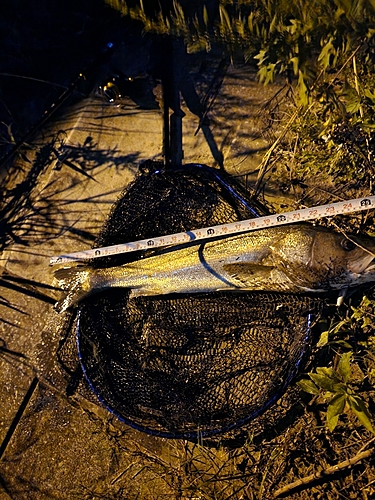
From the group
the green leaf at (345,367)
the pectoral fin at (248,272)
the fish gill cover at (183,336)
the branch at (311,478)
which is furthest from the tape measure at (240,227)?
the branch at (311,478)

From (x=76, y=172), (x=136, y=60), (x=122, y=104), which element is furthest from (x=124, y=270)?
(x=136, y=60)

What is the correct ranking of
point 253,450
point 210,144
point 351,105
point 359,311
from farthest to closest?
1. point 210,144
2. point 253,450
3. point 359,311
4. point 351,105

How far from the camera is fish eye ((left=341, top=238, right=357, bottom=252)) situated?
2.86 metres

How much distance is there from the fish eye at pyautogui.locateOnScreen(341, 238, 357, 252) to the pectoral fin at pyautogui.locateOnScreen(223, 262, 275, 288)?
1.53 feet

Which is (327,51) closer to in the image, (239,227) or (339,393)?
(239,227)

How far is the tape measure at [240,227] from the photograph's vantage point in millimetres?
2961

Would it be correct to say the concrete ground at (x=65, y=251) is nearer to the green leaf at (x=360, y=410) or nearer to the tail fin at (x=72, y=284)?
the tail fin at (x=72, y=284)

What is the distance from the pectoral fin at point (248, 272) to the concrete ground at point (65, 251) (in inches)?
32.8

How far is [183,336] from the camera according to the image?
331 centimetres

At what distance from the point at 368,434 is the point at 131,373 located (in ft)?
5.61

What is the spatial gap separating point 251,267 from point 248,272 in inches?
1.6

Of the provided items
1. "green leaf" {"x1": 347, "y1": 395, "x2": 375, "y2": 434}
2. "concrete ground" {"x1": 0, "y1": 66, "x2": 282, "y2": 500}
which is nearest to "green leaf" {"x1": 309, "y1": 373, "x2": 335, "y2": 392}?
"green leaf" {"x1": 347, "y1": 395, "x2": 375, "y2": 434}

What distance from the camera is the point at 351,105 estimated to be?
8.57 feet

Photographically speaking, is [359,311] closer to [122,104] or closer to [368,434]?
[368,434]
